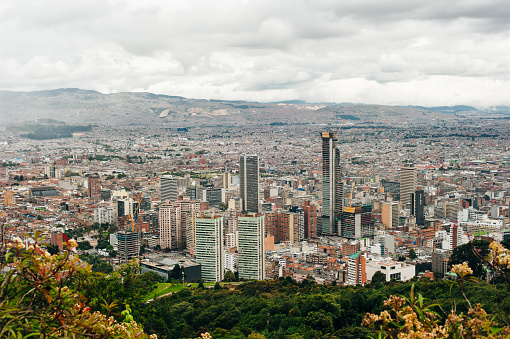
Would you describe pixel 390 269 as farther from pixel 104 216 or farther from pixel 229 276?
pixel 104 216

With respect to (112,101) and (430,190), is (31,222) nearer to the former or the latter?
(430,190)

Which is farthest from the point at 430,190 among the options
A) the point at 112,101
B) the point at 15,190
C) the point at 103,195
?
the point at 112,101

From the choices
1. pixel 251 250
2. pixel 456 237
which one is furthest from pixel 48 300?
pixel 456 237

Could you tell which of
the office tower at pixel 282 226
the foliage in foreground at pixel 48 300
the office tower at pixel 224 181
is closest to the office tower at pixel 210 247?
the office tower at pixel 282 226

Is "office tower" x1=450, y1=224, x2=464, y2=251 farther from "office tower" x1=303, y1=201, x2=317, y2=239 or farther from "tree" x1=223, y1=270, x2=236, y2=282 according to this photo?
"tree" x1=223, y1=270, x2=236, y2=282

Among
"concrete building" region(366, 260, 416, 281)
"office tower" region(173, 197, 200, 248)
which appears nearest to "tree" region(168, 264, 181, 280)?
"concrete building" region(366, 260, 416, 281)

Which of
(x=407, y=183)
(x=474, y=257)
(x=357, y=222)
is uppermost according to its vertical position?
(x=474, y=257)

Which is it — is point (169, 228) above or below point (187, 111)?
below
